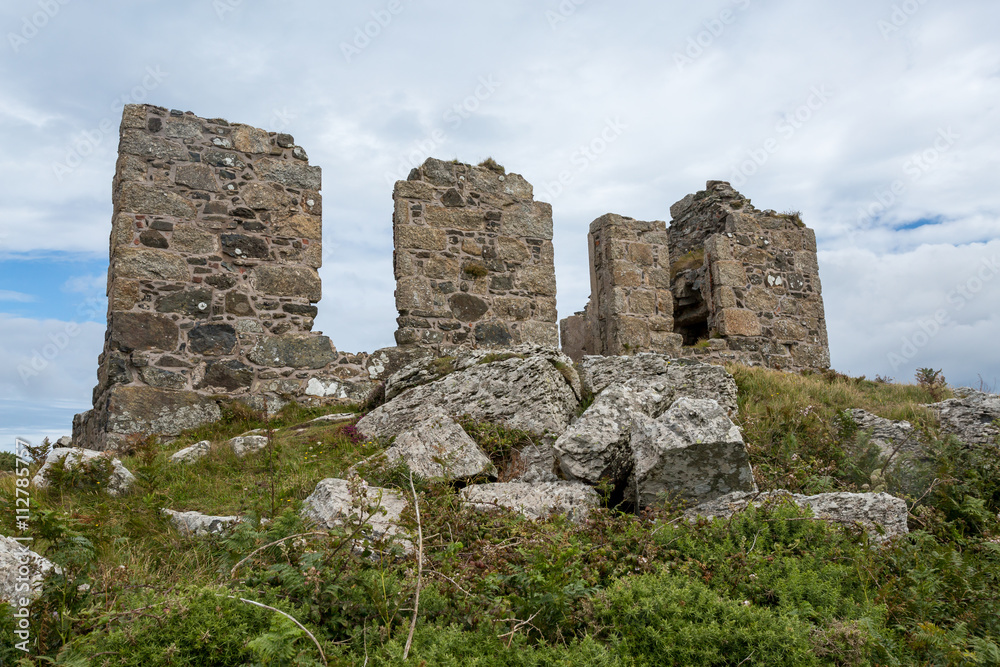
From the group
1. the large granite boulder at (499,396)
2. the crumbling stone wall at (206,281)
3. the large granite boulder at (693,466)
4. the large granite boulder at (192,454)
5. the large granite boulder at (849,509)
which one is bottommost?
the large granite boulder at (849,509)

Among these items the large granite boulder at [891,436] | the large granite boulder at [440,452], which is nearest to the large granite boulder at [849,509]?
the large granite boulder at [891,436]

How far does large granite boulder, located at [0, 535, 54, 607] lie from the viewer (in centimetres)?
288

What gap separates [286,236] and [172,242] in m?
1.30

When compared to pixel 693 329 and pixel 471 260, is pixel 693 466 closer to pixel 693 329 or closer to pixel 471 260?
pixel 471 260

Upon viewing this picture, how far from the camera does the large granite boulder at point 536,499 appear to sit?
4395 mm

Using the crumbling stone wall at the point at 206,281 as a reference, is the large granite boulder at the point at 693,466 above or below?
below

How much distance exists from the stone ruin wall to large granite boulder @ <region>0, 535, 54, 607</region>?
8.00 meters

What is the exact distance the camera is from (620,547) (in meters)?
3.84

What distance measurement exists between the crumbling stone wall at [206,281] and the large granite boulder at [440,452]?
3.22 meters

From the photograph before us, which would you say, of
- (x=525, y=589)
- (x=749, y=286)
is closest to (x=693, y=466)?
(x=525, y=589)

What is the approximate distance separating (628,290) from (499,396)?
4.70 metres

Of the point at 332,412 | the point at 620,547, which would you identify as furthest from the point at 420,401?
the point at 620,547

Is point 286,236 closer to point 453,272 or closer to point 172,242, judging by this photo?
point 172,242

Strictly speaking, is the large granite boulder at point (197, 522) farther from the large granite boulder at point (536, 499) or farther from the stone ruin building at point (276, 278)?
the stone ruin building at point (276, 278)
